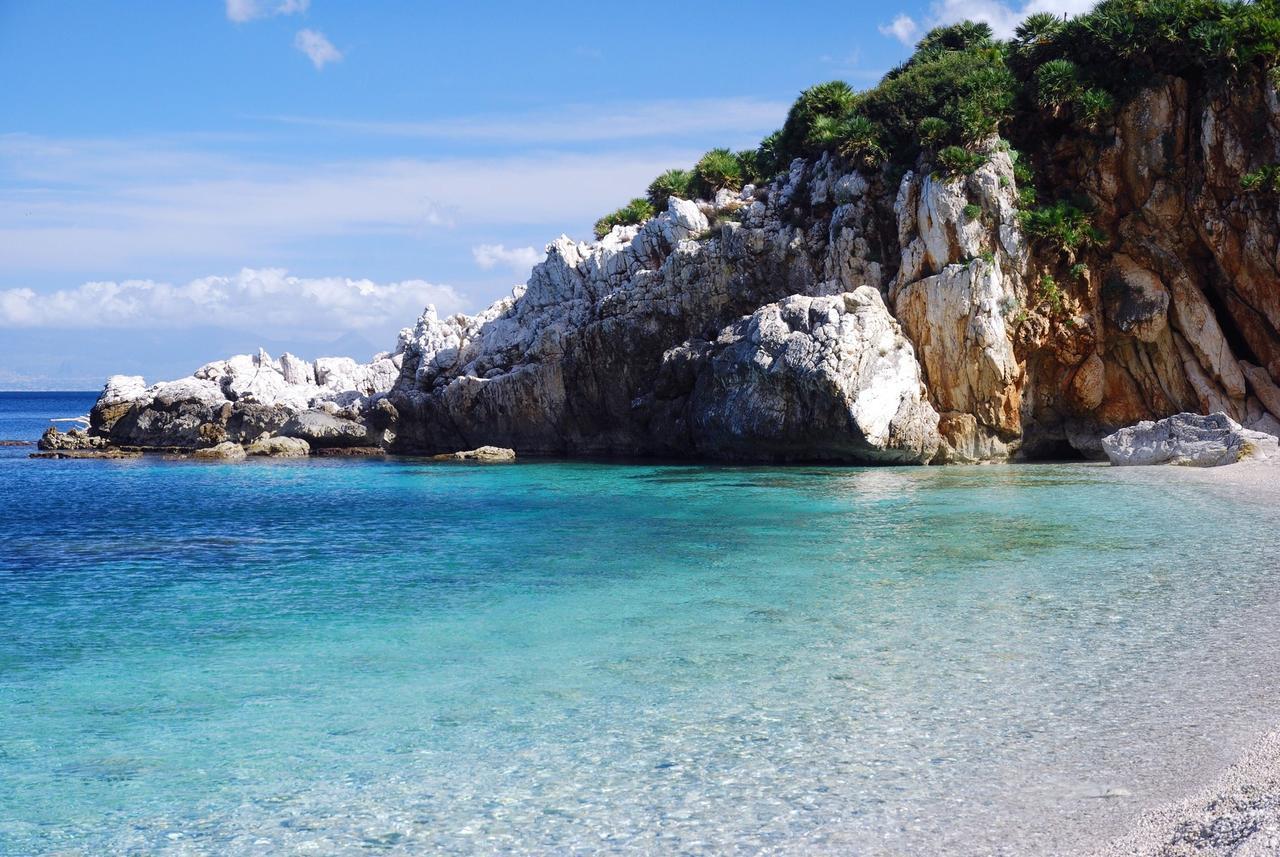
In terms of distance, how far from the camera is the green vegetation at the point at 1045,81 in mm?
32844

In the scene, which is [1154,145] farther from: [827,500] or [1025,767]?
[1025,767]

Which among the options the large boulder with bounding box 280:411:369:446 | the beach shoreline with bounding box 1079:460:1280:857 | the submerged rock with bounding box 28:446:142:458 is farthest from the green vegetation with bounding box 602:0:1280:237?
the submerged rock with bounding box 28:446:142:458

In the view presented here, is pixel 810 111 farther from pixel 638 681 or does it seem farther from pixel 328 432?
pixel 638 681

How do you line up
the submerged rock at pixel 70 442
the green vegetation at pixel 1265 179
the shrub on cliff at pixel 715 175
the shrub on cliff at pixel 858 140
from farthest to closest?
the submerged rock at pixel 70 442, the shrub on cliff at pixel 715 175, the shrub on cliff at pixel 858 140, the green vegetation at pixel 1265 179

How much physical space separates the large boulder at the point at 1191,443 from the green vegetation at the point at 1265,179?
283 inches

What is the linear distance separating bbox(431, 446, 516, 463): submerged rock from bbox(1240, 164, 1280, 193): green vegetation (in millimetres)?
26891

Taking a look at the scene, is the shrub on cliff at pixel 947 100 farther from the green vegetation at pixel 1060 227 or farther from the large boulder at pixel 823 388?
the large boulder at pixel 823 388

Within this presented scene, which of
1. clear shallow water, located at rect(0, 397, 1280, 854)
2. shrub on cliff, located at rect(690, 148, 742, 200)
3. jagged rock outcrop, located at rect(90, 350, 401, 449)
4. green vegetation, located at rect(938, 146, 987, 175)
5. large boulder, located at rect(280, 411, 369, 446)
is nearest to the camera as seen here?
clear shallow water, located at rect(0, 397, 1280, 854)

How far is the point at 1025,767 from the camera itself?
28.6ft

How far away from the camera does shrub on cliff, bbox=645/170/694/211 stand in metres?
48.5

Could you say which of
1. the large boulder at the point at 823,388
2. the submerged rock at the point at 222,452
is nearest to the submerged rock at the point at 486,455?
the large boulder at the point at 823,388

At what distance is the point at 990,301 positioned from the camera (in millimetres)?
34094

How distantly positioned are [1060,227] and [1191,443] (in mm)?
8418

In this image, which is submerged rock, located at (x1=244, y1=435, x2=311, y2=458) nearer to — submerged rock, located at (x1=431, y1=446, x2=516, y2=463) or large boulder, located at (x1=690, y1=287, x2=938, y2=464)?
submerged rock, located at (x1=431, y1=446, x2=516, y2=463)
